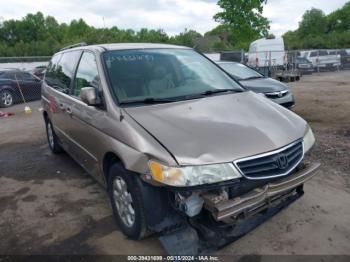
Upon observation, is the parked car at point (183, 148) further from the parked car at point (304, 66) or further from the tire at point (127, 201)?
the parked car at point (304, 66)

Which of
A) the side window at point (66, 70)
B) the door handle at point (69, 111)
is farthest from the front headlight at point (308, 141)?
the side window at point (66, 70)

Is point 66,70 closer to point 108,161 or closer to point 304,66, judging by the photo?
point 108,161

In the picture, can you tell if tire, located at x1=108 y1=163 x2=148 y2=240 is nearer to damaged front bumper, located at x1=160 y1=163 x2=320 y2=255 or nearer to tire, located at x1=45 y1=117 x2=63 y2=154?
damaged front bumper, located at x1=160 y1=163 x2=320 y2=255

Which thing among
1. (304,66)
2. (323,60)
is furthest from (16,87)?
(323,60)

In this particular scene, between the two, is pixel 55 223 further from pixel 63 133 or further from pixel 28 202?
pixel 63 133

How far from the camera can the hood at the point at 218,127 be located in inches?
109

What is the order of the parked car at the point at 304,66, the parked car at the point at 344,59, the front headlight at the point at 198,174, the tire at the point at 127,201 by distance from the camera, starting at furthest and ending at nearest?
the parked car at the point at 344,59 < the parked car at the point at 304,66 < the tire at the point at 127,201 < the front headlight at the point at 198,174

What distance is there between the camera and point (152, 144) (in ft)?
9.34

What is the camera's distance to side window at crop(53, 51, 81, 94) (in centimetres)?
475

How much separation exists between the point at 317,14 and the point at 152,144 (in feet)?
250

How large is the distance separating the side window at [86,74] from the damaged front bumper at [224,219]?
178 cm

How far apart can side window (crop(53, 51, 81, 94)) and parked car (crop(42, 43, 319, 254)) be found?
2.02 ft

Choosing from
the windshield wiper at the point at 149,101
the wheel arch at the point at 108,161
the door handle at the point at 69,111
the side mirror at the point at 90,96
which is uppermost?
the side mirror at the point at 90,96

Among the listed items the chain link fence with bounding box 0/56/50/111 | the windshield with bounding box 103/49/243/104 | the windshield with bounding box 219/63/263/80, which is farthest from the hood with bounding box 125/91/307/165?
the chain link fence with bounding box 0/56/50/111
